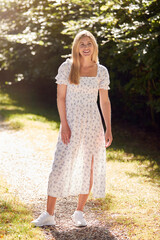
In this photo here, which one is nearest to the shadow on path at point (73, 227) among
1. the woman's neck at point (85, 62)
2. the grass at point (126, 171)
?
the grass at point (126, 171)

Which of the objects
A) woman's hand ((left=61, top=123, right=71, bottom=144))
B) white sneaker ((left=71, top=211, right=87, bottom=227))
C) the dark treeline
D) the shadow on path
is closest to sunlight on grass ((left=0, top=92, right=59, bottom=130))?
the dark treeline

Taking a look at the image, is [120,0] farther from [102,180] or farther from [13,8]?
[13,8]

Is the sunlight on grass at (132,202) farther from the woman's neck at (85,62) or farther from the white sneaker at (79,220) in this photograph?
the woman's neck at (85,62)

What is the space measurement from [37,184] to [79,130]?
6.69 feet

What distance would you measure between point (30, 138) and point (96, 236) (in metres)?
5.41

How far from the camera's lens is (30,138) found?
9016 mm

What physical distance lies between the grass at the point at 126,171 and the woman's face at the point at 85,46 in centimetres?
185

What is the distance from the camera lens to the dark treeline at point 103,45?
24.2 ft

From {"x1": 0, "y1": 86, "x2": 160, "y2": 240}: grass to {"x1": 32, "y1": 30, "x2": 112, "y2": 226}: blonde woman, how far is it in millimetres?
587

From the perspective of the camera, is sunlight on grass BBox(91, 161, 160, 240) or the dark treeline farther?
the dark treeline

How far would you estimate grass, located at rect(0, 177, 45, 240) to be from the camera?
12.0 feet

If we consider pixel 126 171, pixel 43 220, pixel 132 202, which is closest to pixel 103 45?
pixel 126 171

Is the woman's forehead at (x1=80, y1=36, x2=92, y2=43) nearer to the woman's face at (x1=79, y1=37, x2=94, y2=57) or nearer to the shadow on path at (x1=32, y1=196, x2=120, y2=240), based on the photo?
the woman's face at (x1=79, y1=37, x2=94, y2=57)

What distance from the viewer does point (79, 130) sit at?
154 inches
